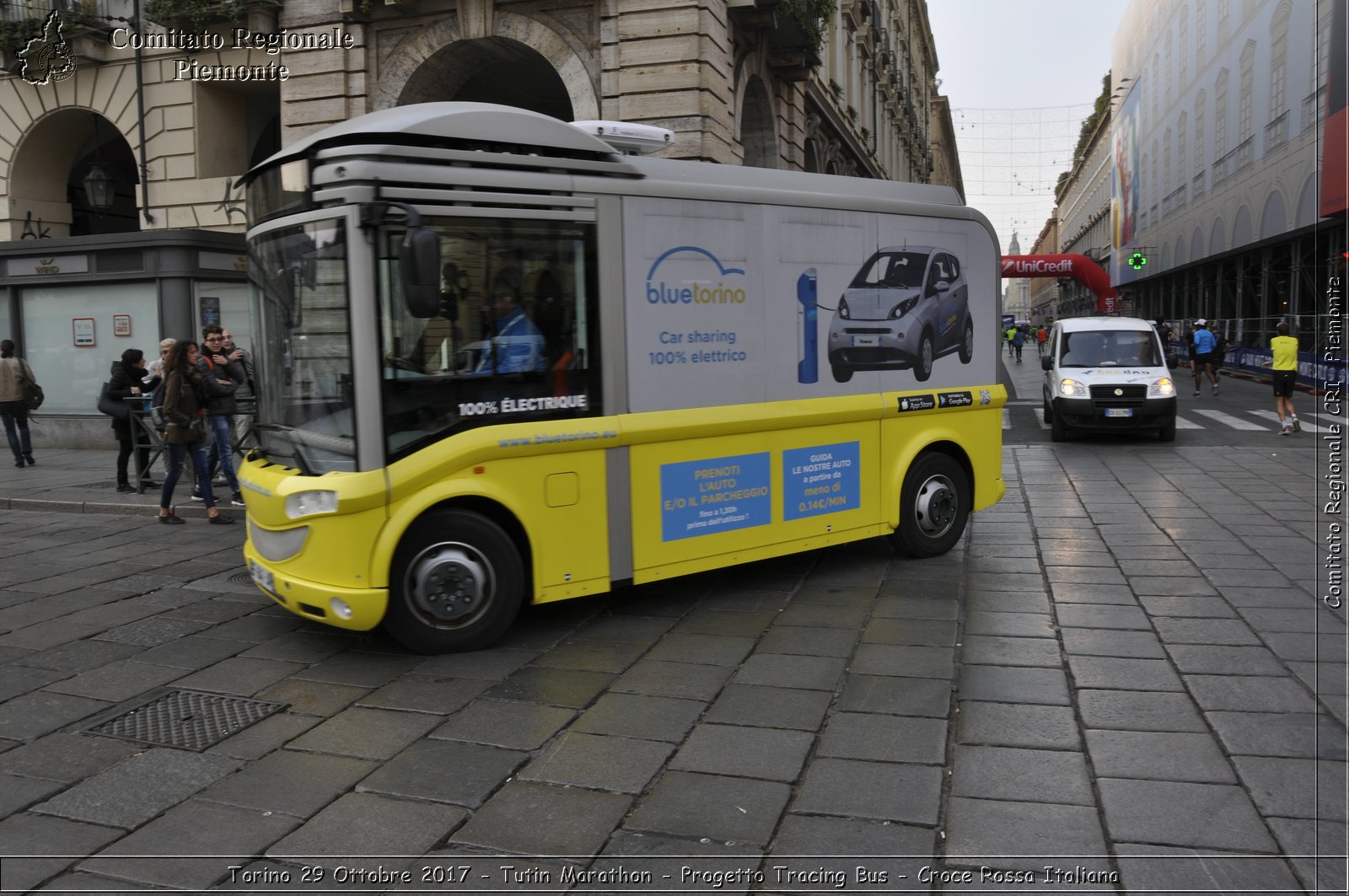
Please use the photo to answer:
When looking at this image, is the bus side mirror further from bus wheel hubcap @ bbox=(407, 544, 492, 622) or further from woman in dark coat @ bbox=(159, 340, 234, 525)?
woman in dark coat @ bbox=(159, 340, 234, 525)

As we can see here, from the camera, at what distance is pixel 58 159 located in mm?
18875

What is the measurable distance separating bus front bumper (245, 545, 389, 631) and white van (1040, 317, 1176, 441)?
1232cm

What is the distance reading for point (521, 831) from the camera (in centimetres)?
355

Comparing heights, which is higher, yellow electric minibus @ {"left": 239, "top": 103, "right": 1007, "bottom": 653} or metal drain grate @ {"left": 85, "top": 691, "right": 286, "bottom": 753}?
yellow electric minibus @ {"left": 239, "top": 103, "right": 1007, "bottom": 653}

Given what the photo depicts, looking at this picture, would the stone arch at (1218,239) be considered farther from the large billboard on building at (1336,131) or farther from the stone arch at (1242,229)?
the large billboard on building at (1336,131)

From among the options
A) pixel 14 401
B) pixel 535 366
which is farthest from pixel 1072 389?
pixel 14 401

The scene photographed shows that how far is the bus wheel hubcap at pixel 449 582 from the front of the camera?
5.48 metres

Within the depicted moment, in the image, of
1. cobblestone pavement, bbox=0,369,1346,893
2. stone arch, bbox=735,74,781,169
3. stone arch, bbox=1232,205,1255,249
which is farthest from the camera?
stone arch, bbox=1232,205,1255,249

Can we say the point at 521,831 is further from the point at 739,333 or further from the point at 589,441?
the point at 739,333

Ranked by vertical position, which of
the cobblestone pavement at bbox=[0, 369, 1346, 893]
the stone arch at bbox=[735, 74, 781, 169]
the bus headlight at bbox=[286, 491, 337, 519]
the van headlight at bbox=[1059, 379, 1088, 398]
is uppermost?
the stone arch at bbox=[735, 74, 781, 169]

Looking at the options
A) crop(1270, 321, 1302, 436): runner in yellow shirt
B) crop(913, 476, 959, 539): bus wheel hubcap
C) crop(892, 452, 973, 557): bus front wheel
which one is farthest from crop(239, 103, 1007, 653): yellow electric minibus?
crop(1270, 321, 1302, 436): runner in yellow shirt

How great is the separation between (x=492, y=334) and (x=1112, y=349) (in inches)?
515

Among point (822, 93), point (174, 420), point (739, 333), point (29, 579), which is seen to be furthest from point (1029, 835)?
point (822, 93)

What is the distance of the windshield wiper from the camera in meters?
5.50
